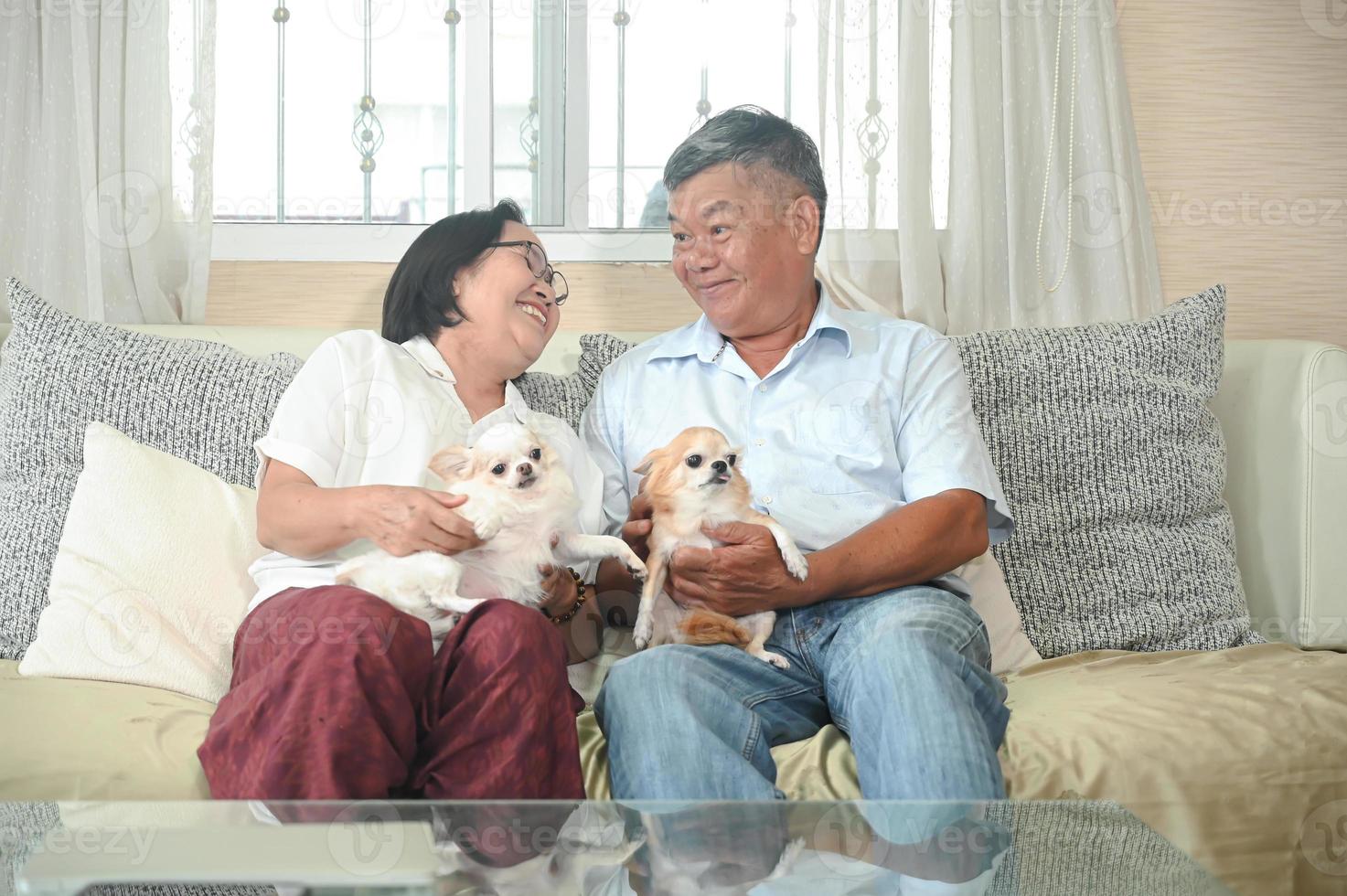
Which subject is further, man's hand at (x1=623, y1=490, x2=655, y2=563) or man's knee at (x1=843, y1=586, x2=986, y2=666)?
man's hand at (x1=623, y1=490, x2=655, y2=563)

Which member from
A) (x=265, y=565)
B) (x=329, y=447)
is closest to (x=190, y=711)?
(x=265, y=565)

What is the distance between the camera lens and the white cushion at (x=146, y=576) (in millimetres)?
1587

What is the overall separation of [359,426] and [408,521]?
0.23 meters

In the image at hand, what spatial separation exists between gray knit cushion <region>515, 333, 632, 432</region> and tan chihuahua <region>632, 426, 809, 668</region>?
0.37 meters

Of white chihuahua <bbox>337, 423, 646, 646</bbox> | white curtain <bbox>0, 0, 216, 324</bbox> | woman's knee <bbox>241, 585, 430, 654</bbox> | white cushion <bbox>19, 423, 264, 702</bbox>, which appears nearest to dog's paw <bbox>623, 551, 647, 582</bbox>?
white chihuahua <bbox>337, 423, 646, 646</bbox>

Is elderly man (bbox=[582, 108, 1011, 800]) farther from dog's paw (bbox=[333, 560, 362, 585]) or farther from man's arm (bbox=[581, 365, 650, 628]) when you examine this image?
dog's paw (bbox=[333, 560, 362, 585])

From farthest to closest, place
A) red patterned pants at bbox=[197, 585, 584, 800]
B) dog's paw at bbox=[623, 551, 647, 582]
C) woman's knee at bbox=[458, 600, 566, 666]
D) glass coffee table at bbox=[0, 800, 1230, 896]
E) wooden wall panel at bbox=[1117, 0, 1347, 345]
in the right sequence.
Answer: wooden wall panel at bbox=[1117, 0, 1347, 345]
dog's paw at bbox=[623, 551, 647, 582]
woman's knee at bbox=[458, 600, 566, 666]
red patterned pants at bbox=[197, 585, 584, 800]
glass coffee table at bbox=[0, 800, 1230, 896]

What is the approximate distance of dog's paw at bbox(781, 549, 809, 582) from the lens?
1.56m

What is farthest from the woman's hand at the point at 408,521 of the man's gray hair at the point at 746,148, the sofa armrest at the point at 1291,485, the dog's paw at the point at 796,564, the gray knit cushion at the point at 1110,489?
the sofa armrest at the point at 1291,485

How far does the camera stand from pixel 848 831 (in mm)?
1062

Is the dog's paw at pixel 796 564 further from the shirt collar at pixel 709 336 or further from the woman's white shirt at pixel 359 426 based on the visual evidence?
the shirt collar at pixel 709 336

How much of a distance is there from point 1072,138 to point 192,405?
1.94m

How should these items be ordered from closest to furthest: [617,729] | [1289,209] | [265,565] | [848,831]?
[848,831]
[617,729]
[265,565]
[1289,209]

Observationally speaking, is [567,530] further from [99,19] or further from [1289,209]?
[1289,209]
